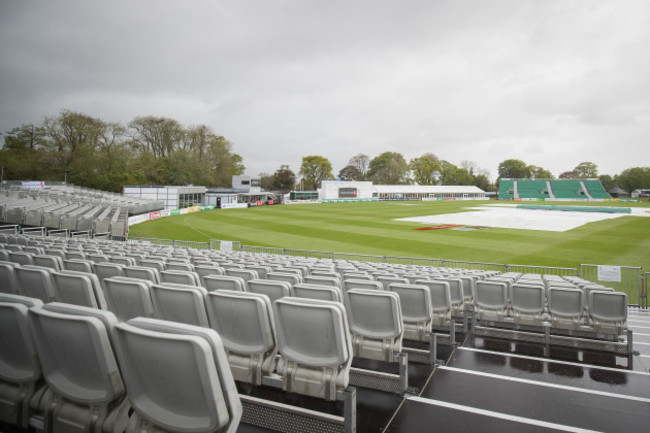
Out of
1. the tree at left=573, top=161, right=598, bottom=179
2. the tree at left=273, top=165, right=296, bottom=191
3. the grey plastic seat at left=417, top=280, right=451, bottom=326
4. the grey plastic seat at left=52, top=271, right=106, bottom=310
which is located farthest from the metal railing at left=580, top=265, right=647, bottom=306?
→ the tree at left=573, top=161, right=598, bottom=179

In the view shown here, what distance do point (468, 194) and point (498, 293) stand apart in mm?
122192

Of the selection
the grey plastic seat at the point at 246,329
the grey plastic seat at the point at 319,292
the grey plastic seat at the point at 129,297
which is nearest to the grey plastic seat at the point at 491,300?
the grey plastic seat at the point at 319,292

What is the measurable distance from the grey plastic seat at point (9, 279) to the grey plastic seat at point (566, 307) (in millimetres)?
7932

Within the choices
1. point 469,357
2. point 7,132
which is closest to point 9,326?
point 469,357

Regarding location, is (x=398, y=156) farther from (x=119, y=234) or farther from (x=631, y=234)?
(x=119, y=234)

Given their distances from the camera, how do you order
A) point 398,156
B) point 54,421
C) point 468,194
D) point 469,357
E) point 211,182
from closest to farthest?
point 54,421, point 469,357, point 211,182, point 468,194, point 398,156

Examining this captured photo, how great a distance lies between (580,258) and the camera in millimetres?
20406

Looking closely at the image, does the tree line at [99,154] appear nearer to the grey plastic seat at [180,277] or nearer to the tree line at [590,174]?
the grey plastic seat at [180,277]

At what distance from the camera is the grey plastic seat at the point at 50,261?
242 inches

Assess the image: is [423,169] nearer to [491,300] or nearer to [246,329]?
[491,300]

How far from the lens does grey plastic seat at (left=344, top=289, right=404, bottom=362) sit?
354 cm

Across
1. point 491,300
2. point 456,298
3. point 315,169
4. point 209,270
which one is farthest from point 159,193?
point 315,169

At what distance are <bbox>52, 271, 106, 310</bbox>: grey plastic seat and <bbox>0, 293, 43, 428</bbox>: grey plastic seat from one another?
138 centimetres

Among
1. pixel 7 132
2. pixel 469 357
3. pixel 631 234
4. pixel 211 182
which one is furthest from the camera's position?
pixel 211 182
